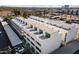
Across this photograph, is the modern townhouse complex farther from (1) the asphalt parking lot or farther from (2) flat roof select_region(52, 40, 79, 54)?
(1) the asphalt parking lot

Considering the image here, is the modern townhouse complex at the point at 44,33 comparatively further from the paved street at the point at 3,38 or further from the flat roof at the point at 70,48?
the paved street at the point at 3,38

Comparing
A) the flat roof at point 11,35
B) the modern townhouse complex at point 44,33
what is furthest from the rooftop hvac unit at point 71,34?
the flat roof at point 11,35

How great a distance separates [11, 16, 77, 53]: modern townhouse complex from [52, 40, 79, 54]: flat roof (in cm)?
8

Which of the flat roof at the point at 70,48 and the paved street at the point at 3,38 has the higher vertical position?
the paved street at the point at 3,38

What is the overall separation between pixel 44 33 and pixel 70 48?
58 centimetres

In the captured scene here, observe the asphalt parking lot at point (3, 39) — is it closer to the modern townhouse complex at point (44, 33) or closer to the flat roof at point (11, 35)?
the flat roof at point (11, 35)

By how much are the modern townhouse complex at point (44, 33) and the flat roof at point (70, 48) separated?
84 millimetres

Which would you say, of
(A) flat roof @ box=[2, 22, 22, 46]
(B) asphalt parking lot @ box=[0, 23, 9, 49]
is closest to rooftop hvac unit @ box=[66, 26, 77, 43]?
(A) flat roof @ box=[2, 22, 22, 46]

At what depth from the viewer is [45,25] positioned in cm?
244

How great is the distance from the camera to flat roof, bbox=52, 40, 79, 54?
2364 mm

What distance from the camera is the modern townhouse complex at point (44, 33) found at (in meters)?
2.31
